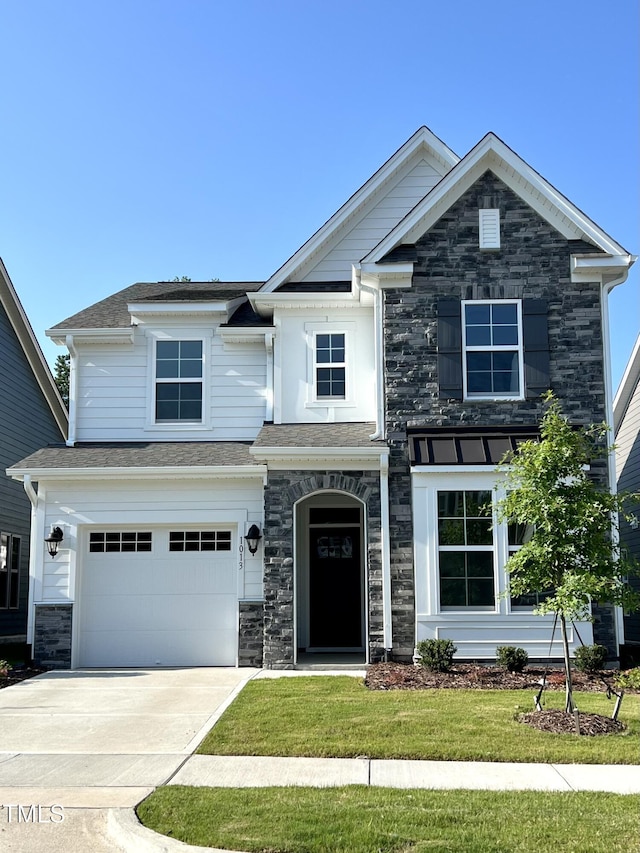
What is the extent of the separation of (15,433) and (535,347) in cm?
1232

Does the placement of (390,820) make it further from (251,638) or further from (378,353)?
(378,353)

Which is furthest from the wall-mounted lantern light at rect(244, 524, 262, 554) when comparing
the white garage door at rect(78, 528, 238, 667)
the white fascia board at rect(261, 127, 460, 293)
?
the white fascia board at rect(261, 127, 460, 293)

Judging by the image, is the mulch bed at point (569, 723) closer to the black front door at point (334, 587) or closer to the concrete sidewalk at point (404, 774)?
the concrete sidewalk at point (404, 774)

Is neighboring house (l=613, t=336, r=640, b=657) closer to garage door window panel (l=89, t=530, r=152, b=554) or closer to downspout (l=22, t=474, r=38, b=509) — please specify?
garage door window panel (l=89, t=530, r=152, b=554)

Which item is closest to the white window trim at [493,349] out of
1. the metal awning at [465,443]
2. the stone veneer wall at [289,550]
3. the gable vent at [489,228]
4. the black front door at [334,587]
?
the metal awning at [465,443]

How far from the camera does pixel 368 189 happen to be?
1616 cm

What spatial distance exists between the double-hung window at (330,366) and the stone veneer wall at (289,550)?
6.65 ft

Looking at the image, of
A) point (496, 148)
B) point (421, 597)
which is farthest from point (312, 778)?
point (496, 148)

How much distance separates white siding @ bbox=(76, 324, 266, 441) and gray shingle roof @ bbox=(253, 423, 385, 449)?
868 mm

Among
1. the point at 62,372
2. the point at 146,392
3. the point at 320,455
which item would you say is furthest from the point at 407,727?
the point at 62,372

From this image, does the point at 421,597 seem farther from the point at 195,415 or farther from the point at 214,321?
the point at 214,321

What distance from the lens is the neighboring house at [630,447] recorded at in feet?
60.8

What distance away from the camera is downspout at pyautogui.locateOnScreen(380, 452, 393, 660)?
13477mm

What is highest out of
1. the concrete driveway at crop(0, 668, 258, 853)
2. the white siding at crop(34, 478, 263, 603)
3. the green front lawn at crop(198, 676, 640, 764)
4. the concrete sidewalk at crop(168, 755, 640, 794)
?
the white siding at crop(34, 478, 263, 603)
